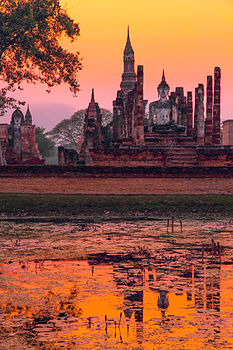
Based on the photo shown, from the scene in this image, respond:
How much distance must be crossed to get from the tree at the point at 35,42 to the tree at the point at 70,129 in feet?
193

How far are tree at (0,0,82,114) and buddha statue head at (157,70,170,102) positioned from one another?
7899 millimetres

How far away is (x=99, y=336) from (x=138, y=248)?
6.80 meters

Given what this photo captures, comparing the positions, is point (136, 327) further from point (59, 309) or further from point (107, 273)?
point (107, 273)

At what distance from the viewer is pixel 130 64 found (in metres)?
89.1

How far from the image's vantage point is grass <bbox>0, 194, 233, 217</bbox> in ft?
79.0

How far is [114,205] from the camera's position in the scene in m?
24.8

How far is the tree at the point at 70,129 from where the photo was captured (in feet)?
327

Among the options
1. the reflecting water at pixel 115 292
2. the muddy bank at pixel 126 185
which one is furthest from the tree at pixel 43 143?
the reflecting water at pixel 115 292

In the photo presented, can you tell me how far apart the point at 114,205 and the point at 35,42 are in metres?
14.9

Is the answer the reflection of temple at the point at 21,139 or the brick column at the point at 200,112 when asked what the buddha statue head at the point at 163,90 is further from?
the reflection of temple at the point at 21,139

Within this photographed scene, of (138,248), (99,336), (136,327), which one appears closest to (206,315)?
(136,327)

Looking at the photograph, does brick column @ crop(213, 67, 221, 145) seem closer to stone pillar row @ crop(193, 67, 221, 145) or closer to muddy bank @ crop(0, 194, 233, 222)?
stone pillar row @ crop(193, 67, 221, 145)

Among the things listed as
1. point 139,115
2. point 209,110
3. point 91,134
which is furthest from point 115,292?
point 91,134

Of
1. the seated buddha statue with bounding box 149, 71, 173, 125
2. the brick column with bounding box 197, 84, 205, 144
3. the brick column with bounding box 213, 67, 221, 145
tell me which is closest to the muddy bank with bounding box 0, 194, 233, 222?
the brick column with bounding box 213, 67, 221, 145
